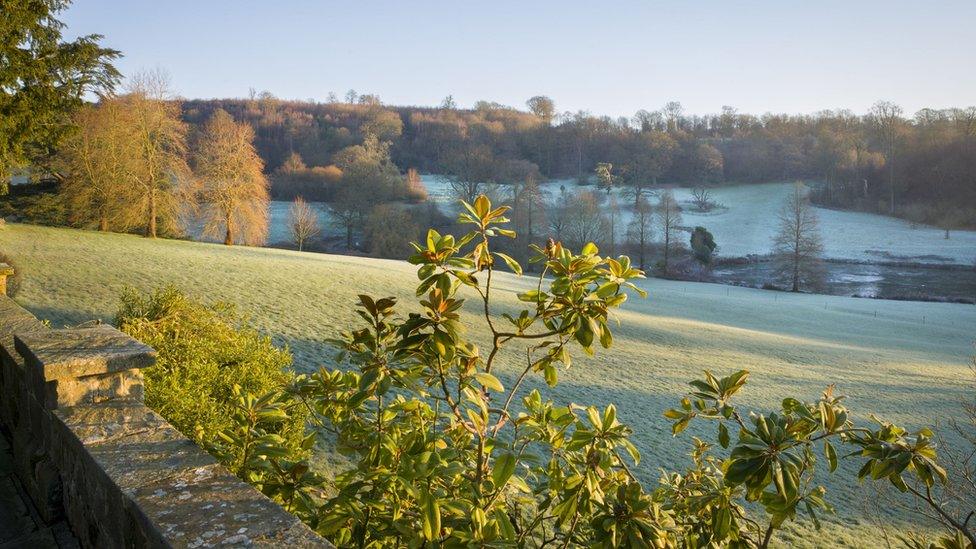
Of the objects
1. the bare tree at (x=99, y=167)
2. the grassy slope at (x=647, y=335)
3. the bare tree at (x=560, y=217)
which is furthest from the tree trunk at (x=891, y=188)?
the bare tree at (x=99, y=167)

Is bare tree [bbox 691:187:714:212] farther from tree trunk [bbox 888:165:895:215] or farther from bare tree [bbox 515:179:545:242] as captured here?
bare tree [bbox 515:179:545:242]

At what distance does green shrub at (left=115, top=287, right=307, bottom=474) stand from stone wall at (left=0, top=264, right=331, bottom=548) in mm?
770

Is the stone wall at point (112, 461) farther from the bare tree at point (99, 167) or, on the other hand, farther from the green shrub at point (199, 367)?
the bare tree at point (99, 167)

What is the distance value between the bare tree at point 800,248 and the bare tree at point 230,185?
35497 mm

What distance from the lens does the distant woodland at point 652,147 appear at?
72375 mm

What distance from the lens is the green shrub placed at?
4023mm

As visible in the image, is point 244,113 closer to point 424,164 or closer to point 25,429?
point 424,164

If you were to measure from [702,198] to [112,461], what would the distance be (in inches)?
3099

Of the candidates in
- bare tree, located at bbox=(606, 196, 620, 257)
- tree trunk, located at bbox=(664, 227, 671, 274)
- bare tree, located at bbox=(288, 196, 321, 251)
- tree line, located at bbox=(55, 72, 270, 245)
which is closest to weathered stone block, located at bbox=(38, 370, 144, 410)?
tree line, located at bbox=(55, 72, 270, 245)

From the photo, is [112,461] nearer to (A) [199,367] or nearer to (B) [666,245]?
(A) [199,367]

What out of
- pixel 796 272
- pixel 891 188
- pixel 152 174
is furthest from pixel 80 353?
pixel 891 188

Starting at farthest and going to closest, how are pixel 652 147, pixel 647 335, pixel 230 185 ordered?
pixel 652 147 < pixel 230 185 < pixel 647 335

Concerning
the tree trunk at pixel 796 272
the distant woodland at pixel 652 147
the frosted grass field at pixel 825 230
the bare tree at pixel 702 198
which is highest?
the distant woodland at pixel 652 147

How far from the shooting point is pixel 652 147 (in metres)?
83.1
